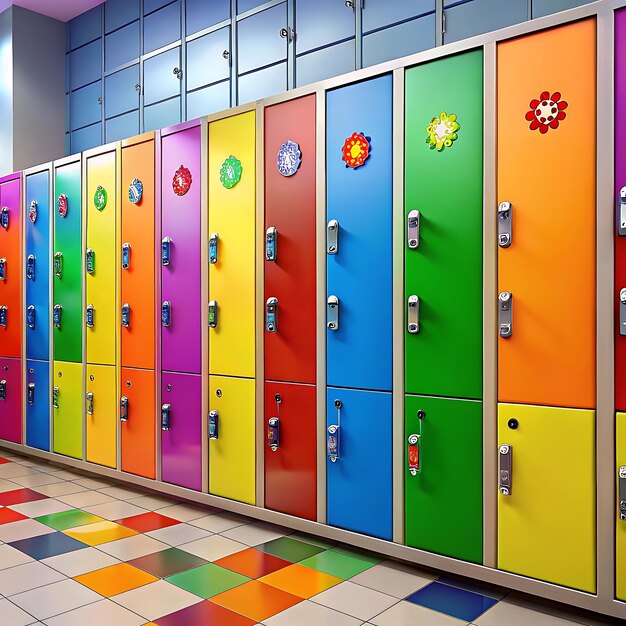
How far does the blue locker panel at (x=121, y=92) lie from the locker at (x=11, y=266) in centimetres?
107

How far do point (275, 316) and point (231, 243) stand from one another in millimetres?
601

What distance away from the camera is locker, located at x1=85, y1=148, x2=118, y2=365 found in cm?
502

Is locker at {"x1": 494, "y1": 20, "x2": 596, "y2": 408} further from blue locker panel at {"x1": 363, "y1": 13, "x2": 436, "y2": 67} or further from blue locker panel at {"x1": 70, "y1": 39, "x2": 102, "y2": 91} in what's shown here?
blue locker panel at {"x1": 70, "y1": 39, "x2": 102, "y2": 91}

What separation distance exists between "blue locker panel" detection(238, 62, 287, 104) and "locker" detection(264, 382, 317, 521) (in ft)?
7.34

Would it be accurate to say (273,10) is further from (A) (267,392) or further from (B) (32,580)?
(B) (32,580)

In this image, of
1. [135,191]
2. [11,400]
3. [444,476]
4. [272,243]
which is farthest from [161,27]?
[444,476]

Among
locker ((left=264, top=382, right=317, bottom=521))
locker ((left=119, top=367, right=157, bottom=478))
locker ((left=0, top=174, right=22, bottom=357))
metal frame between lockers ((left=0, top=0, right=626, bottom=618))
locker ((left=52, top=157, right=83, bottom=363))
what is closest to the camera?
metal frame between lockers ((left=0, top=0, right=626, bottom=618))

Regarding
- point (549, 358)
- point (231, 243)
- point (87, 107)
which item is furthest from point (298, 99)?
point (87, 107)

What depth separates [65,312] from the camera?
5.47m

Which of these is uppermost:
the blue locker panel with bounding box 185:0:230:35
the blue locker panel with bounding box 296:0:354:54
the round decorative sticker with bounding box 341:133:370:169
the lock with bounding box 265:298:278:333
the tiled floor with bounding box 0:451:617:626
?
the blue locker panel with bounding box 185:0:230:35

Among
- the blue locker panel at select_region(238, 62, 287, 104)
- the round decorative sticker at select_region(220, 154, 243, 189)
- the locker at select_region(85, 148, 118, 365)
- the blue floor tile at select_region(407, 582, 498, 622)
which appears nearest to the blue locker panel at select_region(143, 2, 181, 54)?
the blue locker panel at select_region(238, 62, 287, 104)

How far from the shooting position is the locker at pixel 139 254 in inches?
186

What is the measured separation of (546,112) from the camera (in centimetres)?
288

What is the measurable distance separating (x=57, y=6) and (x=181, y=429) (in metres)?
4.54
